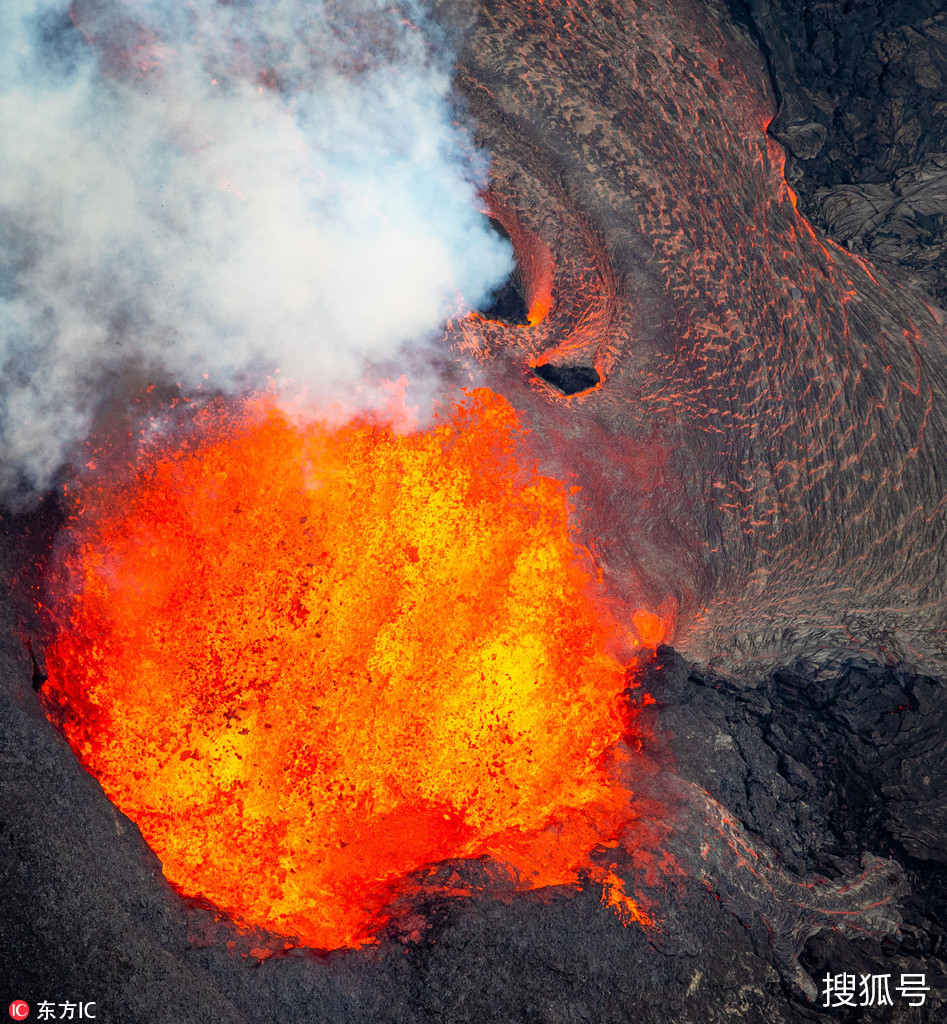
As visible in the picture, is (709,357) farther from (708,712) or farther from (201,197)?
(201,197)

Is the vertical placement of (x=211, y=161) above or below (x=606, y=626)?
above

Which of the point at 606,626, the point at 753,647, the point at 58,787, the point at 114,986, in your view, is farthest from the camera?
the point at 753,647

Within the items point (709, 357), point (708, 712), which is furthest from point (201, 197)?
point (708, 712)

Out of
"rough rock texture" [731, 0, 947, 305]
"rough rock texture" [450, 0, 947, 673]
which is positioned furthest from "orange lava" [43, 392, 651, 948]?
"rough rock texture" [731, 0, 947, 305]

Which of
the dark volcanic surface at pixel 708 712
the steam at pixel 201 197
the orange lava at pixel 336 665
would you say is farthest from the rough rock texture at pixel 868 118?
the orange lava at pixel 336 665

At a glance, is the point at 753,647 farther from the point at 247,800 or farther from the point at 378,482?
the point at 247,800

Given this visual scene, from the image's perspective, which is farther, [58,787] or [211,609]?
[211,609]

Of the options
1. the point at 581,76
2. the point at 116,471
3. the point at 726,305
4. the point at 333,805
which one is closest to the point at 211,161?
the point at 116,471

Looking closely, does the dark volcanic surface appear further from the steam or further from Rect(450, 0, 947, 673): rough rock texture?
the steam
